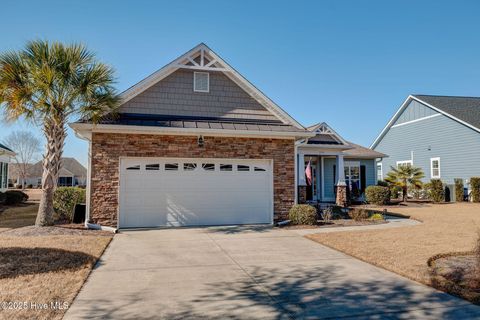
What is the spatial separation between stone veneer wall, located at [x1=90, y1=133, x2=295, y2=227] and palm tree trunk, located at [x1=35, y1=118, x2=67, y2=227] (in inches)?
47.1

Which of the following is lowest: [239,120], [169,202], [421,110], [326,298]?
[326,298]

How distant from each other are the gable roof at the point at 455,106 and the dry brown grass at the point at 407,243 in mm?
13633

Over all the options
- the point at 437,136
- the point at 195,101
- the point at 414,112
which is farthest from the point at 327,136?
the point at 414,112

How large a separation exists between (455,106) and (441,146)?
10.6 ft

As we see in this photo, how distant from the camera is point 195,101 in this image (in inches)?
502

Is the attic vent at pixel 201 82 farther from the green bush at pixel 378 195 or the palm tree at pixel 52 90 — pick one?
the green bush at pixel 378 195

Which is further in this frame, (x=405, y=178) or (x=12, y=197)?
(x=405, y=178)

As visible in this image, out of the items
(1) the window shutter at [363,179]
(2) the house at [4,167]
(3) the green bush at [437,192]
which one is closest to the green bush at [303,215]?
(1) the window shutter at [363,179]

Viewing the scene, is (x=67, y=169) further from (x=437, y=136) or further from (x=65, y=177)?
(x=437, y=136)

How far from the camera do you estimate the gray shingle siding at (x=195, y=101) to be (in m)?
12.3

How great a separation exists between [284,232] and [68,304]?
23.5 feet

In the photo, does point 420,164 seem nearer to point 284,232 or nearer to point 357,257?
point 284,232

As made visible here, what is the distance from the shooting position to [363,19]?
1374cm

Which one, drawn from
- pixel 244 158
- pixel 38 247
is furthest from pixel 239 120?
pixel 38 247
